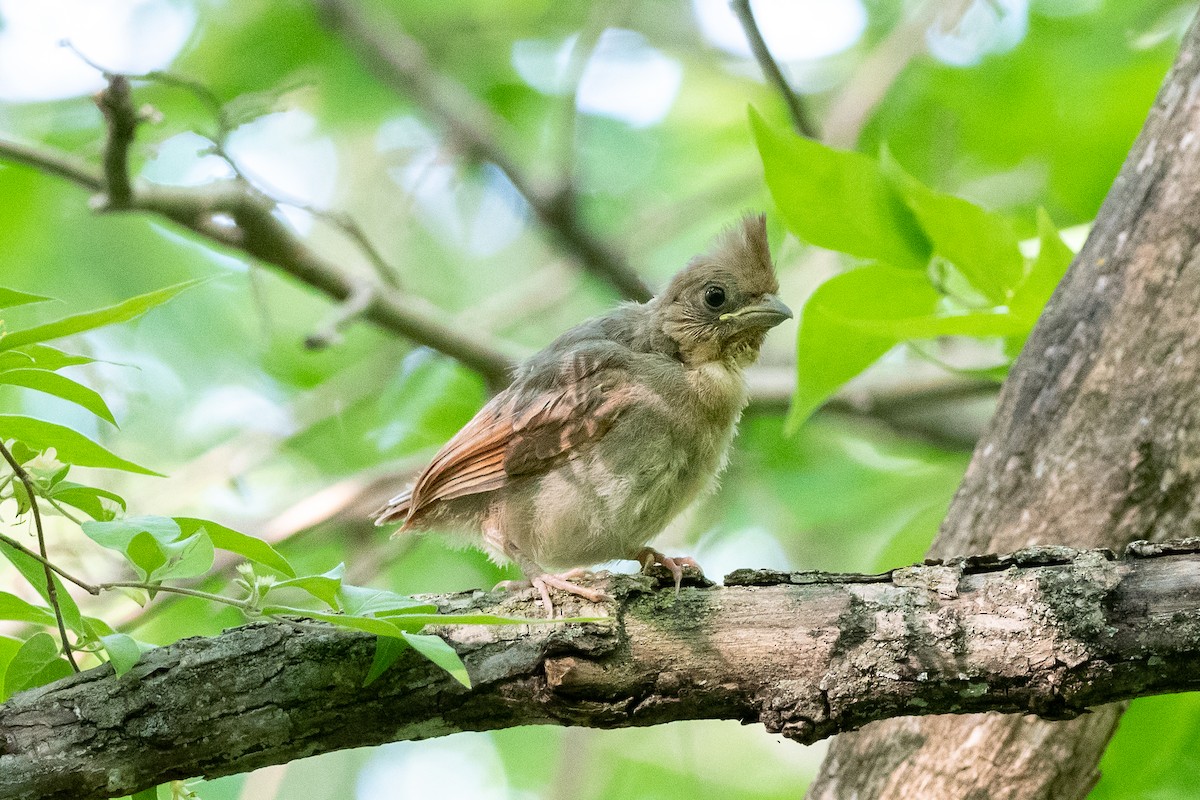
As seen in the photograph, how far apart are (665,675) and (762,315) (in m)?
1.84

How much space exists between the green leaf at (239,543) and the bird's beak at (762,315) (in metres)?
2.27

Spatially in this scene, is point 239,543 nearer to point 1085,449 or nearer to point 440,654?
point 440,654

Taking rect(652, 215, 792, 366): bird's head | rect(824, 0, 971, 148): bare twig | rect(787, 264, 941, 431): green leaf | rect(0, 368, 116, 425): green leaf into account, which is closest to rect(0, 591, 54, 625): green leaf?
rect(0, 368, 116, 425): green leaf

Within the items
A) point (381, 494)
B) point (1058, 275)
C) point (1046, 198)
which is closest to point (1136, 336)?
point (1058, 275)

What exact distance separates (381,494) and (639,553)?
68.9 inches

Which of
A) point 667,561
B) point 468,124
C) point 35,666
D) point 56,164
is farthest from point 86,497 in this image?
point 468,124

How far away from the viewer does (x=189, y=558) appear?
2.09m

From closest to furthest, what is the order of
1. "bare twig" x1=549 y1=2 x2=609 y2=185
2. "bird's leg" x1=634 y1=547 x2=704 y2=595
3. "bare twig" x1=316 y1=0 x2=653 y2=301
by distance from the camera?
"bird's leg" x1=634 y1=547 x2=704 y2=595, "bare twig" x1=549 y1=2 x2=609 y2=185, "bare twig" x1=316 y1=0 x2=653 y2=301

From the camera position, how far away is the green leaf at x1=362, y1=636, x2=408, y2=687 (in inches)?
93.7

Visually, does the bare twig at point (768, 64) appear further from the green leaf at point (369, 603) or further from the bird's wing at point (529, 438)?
the green leaf at point (369, 603)

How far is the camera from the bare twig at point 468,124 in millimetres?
5703

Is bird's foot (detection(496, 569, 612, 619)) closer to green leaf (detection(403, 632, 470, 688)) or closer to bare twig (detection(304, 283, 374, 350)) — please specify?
green leaf (detection(403, 632, 470, 688))

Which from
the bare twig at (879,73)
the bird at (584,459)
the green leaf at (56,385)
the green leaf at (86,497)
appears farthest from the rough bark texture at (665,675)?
the bare twig at (879,73)

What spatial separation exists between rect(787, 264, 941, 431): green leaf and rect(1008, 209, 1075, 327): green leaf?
0.27 metres
